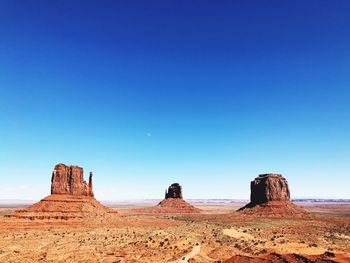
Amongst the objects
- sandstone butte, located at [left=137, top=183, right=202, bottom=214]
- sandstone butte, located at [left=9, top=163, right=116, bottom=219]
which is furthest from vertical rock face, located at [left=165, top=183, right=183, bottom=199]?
sandstone butte, located at [left=9, top=163, right=116, bottom=219]

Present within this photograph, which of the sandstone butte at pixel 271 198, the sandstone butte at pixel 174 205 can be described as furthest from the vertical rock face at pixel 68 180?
the sandstone butte at pixel 174 205

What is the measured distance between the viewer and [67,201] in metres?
71.4

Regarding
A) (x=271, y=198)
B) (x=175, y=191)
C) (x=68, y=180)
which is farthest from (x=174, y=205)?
(x=68, y=180)

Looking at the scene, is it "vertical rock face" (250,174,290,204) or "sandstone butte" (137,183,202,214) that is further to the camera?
"sandstone butte" (137,183,202,214)

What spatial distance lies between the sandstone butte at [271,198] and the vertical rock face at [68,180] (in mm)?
55373

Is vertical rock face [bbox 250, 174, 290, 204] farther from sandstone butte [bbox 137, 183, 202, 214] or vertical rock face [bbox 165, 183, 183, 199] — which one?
vertical rock face [bbox 165, 183, 183, 199]

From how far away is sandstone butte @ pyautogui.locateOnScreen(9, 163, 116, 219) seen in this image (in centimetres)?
6556

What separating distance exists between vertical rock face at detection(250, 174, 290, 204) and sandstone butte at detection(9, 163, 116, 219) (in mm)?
55135

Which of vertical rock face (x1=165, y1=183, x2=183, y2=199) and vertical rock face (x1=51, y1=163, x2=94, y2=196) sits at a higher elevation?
vertical rock face (x1=51, y1=163, x2=94, y2=196)

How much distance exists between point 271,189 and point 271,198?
10.1 feet

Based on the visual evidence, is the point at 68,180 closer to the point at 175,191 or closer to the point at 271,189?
the point at 271,189

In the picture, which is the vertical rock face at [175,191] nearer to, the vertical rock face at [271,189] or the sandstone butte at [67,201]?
the vertical rock face at [271,189]

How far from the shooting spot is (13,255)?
32.9 m

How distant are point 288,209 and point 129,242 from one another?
70537 mm
